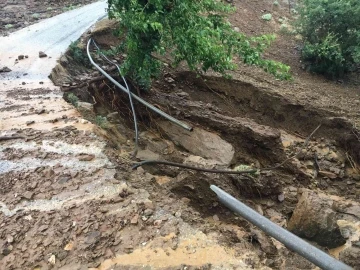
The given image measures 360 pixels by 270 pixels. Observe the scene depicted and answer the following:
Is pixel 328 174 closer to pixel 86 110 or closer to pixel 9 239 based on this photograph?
pixel 86 110

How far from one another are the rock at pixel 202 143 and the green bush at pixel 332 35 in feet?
14.4

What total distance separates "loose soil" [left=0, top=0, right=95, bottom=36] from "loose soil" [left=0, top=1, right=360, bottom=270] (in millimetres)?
4496

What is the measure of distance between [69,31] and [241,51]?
26.5 ft

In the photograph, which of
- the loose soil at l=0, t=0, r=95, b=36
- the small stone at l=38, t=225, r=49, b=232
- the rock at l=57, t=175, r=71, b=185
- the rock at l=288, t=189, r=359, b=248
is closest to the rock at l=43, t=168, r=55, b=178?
the rock at l=57, t=175, r=71, b=185

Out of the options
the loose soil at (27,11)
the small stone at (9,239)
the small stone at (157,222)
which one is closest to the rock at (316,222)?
the small stone at (157,222)

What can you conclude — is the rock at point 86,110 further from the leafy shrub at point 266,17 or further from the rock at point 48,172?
the leafy shrub at point 266,17

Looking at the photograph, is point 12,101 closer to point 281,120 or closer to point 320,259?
point 281,120

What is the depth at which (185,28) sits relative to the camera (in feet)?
19.6

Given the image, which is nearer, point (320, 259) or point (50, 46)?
point (320, 259)

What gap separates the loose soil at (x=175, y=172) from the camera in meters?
4.11

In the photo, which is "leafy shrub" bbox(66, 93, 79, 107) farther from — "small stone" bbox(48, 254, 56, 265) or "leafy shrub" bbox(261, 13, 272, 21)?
"leafy shrub" bbox(261, 13, 272, 21)

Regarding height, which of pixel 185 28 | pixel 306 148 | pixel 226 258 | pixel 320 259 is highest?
pixel 185 28

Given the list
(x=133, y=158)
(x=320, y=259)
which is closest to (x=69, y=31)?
(x=133, y=158)

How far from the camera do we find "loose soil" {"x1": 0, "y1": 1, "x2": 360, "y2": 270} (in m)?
4.11
